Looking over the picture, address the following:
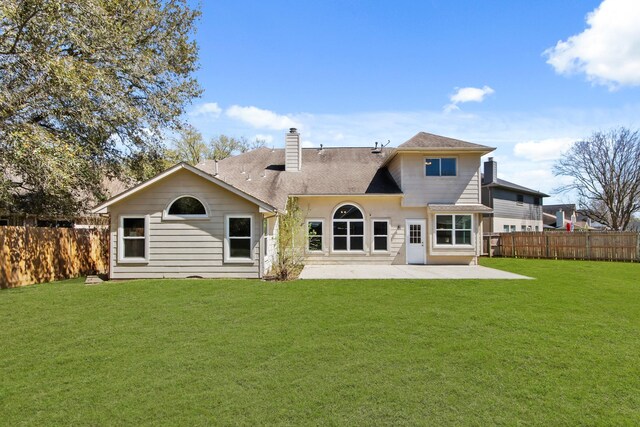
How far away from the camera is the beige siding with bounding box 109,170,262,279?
40.5ft

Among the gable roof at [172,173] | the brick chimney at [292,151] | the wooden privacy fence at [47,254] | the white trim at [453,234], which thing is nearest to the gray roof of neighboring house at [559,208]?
the white trim at [453,234]

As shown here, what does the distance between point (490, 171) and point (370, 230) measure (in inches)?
636

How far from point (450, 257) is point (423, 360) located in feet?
40.1

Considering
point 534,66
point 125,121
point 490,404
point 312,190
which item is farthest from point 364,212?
point 490,404

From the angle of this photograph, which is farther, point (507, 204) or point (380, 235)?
point (507, 204)

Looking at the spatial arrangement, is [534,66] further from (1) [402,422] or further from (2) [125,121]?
(2) [125,121]

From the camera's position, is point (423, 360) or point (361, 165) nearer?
point (423, 360)

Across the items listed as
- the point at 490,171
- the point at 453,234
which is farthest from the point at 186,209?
→ the point at 490,171

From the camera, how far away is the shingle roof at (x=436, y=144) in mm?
15617

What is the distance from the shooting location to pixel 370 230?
652 inches

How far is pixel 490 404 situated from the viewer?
3793 mm

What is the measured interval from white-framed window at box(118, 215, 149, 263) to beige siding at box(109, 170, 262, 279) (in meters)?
0.14

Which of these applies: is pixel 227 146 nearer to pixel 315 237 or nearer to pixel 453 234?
pixel 315 237

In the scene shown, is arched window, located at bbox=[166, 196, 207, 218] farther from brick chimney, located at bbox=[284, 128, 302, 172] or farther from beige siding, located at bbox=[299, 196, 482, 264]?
brick chimney, located at bbox=[284, 128, 302, 172]
